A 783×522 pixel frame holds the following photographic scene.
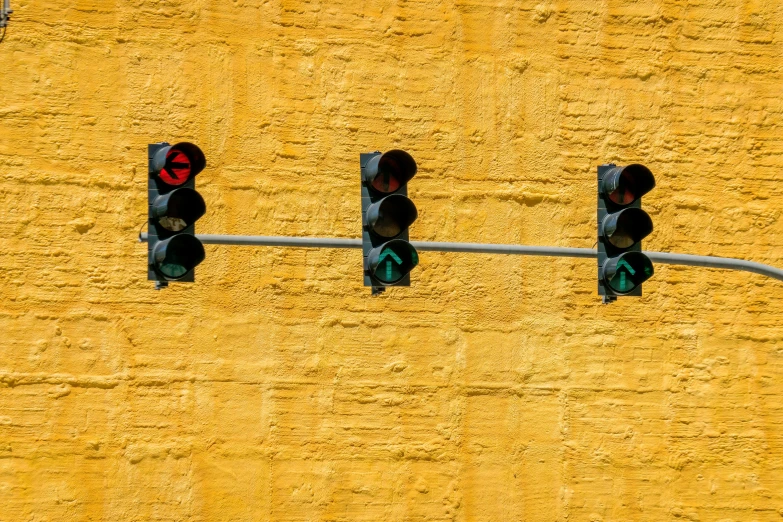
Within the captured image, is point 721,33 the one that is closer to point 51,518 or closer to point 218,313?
point 218,313

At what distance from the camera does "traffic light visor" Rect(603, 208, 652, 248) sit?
34.3 feet

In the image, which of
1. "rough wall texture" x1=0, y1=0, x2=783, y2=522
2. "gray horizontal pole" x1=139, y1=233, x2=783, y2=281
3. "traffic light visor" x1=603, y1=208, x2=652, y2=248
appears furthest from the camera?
"rough wall texture" x1=0, y1=0, x2=783, y2=522

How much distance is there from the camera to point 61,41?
15180mm

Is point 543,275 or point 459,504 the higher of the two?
point 543,275

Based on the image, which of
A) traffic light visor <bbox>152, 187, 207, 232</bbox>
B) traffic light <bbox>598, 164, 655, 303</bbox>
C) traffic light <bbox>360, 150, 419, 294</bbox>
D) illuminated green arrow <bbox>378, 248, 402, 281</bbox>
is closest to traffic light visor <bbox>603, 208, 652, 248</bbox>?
traffic light <bbox>598, 164, 655, 303</bbox>

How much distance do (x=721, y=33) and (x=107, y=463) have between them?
10.3 m

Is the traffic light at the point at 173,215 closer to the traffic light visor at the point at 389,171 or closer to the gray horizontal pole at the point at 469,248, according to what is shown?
the gray horizontal pole at the point at 469,248

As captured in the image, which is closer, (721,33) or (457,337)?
(457,337)

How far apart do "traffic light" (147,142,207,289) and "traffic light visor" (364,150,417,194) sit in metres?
1.42

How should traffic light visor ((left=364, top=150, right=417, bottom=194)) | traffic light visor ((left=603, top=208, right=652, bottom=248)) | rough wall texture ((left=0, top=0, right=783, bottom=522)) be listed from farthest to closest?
rough wall texture ((left=0, top=0, right=783, bottom=522)), traffic light visor ((left=603, top=208, right=652, bottom=248)), traffic light visor ((left=364, top=150, right=417, bottom=194))

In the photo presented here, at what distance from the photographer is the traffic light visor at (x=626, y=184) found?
10547 mm

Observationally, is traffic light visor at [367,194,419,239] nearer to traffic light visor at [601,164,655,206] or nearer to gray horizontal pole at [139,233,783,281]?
gray horizontal pole at [139,233,783,281]

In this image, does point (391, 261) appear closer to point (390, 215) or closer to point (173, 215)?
point (390, 215)

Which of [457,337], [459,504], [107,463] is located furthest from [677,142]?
[107,463]
